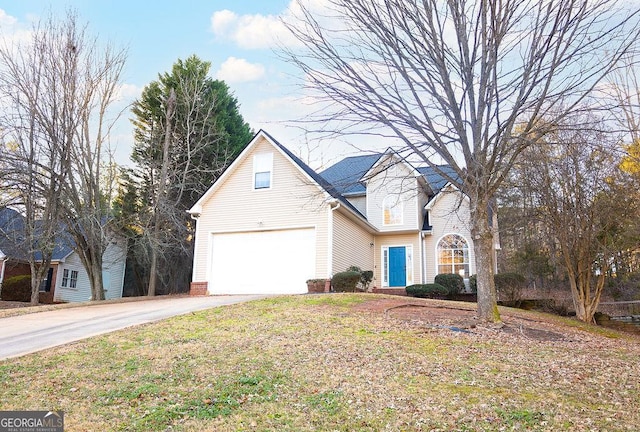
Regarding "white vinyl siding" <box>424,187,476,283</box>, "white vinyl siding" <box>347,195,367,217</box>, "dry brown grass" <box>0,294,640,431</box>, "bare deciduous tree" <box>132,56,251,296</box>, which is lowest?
"dry brown grass" <box>0,294,640,431</box>

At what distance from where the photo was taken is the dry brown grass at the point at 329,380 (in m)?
4.45

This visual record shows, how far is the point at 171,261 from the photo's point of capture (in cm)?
2639

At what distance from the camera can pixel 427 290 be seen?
18.2 metres

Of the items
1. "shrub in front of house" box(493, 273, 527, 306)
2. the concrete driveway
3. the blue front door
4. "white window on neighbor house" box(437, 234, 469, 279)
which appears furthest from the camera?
the blue front door

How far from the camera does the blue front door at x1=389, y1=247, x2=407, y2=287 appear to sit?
20.6 metres

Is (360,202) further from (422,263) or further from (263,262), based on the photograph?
(263,262)

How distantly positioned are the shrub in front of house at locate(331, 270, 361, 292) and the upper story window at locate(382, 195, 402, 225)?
5.80 meters

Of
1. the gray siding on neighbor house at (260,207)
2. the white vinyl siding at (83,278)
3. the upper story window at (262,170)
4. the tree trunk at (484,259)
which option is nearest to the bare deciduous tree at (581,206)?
the tree trunk at (484,259)

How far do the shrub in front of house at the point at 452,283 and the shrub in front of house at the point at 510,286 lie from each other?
174 cm

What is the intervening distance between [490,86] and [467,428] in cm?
676

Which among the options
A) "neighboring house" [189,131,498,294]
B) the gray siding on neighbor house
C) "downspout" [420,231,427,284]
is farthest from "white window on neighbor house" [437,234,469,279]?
the gray siding on neighbor house

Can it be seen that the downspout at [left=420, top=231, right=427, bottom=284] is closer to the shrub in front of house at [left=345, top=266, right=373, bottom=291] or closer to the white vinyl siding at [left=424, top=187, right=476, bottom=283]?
the white vinyl siding at [left=424, top=187, right=476, bottom=283]

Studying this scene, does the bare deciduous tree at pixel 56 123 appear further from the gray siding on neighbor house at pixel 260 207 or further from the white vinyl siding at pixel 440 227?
the white vinyl siding at pixel 440 227

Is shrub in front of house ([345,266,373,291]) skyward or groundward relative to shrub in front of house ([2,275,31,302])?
skyward
